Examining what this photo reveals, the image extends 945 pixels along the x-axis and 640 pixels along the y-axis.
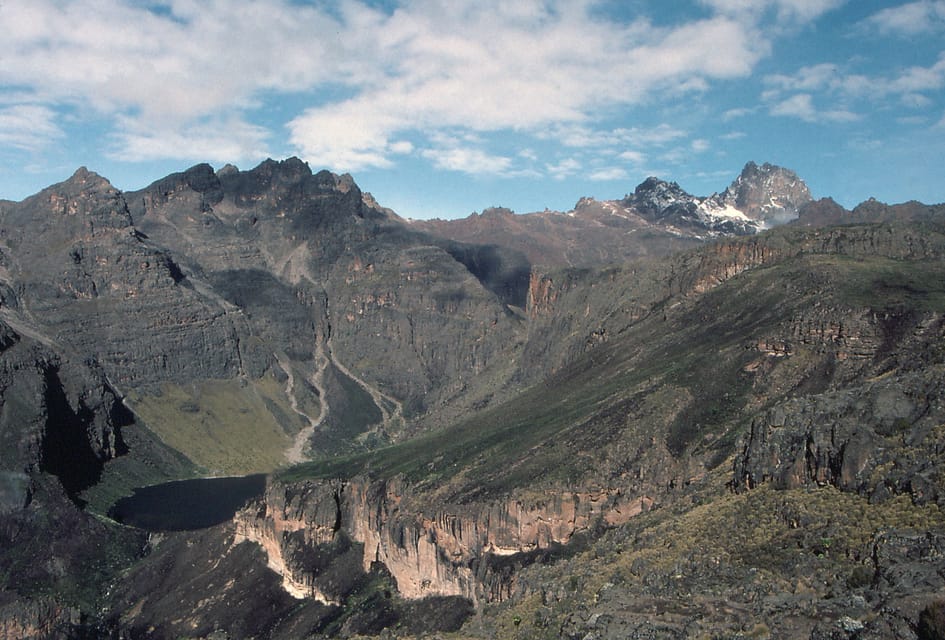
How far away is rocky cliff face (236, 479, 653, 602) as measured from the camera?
322ft

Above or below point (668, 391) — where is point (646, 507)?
below

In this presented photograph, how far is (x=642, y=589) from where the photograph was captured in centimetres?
4541

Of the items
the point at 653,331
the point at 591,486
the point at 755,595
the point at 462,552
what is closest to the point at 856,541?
the point at 755,595

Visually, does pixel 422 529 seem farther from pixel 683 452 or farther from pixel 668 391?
pixel 668 391

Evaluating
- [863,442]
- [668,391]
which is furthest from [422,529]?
[863,442]

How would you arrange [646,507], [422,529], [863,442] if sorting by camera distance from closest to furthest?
[863,442]
[646,507]
[422,529]

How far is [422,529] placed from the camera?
359ft

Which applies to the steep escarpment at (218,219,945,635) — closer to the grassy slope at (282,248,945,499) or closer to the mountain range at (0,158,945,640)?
A: the mountain range at (0,158,945,640)

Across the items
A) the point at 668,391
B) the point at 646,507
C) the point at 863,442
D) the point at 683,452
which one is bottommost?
the point at 646,507

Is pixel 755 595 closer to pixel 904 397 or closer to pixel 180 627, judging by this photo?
pixel 904 397

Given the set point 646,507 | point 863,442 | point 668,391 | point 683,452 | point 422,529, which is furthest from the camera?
point 668,391

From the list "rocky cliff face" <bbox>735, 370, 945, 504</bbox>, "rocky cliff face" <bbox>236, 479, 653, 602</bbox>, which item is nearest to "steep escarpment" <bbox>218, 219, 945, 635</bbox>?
"rocky cliff face" <bbox>735, 370, 945, 504</bbox>

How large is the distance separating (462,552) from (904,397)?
214ft

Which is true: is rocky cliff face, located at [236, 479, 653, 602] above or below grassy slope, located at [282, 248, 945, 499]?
below
